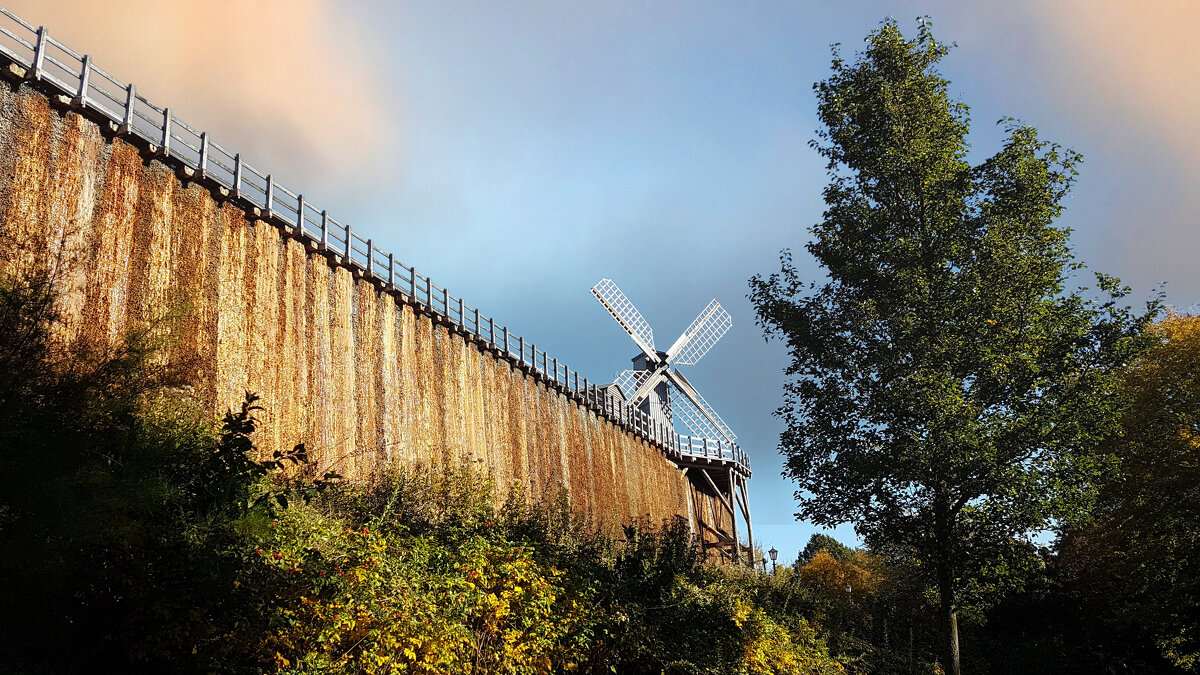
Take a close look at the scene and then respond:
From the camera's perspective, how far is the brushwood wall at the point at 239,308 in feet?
40.4

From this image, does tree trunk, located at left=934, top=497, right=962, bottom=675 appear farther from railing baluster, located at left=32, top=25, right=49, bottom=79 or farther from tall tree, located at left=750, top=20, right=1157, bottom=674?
railing baluster, located at left=32, top=25, right=49, bottom=79

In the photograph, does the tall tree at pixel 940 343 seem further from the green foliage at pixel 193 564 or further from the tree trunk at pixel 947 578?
the green foliage at pixel 193 564

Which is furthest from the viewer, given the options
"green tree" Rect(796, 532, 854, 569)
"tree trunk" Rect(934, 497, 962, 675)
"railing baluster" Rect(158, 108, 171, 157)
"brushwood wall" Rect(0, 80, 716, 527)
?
"green tree" Rect(796, 532, 854, 569)

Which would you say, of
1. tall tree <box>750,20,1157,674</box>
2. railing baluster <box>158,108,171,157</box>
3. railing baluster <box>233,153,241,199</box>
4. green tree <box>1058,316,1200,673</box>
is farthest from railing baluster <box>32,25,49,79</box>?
green tree <box>1058,316,1200,673</box>

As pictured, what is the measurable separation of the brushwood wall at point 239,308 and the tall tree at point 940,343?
8720mm

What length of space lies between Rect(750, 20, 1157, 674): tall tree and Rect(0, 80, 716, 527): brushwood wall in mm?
8720

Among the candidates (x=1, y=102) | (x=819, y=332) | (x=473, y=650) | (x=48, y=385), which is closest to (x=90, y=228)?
(x=1, y=102)

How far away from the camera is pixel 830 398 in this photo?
18.2 meters

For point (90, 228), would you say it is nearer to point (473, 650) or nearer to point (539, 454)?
point (473, 650)

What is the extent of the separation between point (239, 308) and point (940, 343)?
43.8 ft

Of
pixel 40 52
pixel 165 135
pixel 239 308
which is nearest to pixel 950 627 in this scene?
pixel 239 308

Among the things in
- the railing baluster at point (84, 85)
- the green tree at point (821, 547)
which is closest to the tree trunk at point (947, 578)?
the railing baluster at point (84, 85)

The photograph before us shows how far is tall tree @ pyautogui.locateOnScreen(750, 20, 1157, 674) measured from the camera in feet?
52.0

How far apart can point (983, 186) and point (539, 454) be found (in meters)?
15.4
